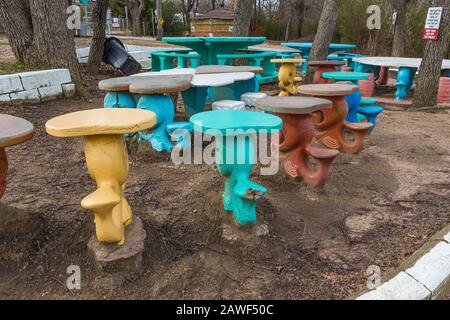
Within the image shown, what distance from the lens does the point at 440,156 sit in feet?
13.5

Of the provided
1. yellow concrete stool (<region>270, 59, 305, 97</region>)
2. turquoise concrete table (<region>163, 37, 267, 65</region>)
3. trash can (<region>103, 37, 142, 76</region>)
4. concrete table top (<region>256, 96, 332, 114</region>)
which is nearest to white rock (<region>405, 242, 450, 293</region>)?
concrete table top (<region>256, 96, 332, 114</region>)

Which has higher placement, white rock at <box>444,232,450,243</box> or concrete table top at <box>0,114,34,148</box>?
concrete table top at <box>0,114,34,148</box>

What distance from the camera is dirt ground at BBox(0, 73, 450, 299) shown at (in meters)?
2.00

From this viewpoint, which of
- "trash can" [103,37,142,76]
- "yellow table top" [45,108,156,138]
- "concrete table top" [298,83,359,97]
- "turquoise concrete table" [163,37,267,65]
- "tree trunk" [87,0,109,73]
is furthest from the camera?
"trash can" [103,37,142,76]

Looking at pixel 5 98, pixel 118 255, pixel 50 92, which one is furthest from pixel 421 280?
pixel 50 92

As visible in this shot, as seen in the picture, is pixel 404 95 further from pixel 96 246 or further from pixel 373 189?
pixel 96 246

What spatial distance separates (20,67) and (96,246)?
471 cm

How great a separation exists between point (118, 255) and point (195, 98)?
8.51ft

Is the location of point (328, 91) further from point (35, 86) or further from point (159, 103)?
point (35, 86)

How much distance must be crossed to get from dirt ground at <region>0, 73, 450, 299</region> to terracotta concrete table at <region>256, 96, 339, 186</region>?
14cm

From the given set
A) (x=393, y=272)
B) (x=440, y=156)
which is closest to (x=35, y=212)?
(x=393, y=272)

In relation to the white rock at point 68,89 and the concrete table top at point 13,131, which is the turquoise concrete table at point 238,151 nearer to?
the concrete table top at point 13,131

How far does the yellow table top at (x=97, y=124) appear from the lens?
1.84 meters

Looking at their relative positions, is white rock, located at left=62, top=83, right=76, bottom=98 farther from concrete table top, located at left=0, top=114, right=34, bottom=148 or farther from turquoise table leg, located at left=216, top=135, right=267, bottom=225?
turquoise table leg, located at left=216, top=135, right=267, bottom=225
